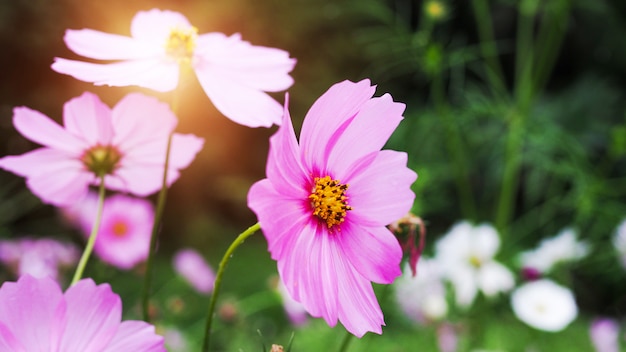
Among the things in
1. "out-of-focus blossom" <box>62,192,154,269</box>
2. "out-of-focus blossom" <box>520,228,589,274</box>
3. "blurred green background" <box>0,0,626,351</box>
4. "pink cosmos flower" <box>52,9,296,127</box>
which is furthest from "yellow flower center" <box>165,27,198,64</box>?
"blurred green background" <box>0,0,626,351</box>

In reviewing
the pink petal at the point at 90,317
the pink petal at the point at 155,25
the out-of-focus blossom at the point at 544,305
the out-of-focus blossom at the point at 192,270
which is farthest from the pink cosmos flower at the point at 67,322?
the out-of-focus blossom at the point at 544,305

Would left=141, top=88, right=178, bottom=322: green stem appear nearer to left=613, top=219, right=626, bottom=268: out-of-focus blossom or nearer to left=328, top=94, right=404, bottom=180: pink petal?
left=328, top=94, right=404, bottom=180: pink petal

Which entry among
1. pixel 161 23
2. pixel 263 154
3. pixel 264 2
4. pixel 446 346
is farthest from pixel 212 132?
pixel 161 23

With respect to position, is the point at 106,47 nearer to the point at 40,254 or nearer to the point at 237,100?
the point at 237,100

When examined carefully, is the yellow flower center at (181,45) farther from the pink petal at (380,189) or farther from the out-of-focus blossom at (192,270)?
the out-of-focus blossom at (192,270)

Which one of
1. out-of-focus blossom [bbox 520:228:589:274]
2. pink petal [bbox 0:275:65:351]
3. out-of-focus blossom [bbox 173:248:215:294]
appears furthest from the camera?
out-of-focus blossom [bbox 520:228:589:274]

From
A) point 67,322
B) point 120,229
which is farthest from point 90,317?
A: point 120,229
